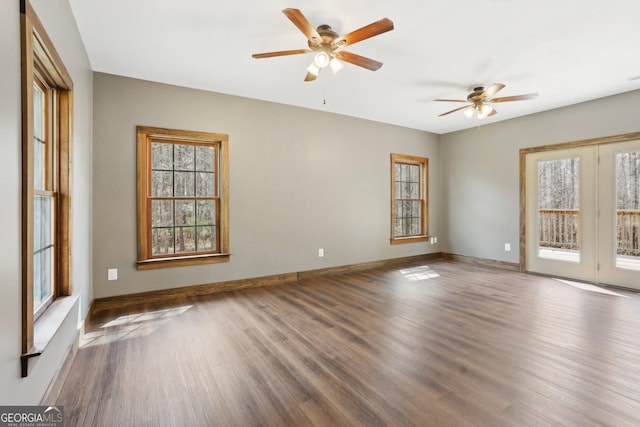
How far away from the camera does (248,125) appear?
14.1 ft

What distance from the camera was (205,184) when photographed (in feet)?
13.4

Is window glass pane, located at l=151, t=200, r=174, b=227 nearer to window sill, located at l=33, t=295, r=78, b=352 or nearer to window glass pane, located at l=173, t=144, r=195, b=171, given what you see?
window glass pane, located at l=173, t=144, r=195, b=171

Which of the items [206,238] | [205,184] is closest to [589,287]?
[206,238]

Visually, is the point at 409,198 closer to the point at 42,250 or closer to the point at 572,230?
the point at 572,230

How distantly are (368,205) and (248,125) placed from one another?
2.53 meters

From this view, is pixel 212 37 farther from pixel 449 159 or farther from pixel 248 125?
pixel 449 159

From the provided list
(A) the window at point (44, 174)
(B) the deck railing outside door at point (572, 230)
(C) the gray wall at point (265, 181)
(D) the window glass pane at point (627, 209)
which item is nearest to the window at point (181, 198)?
(C) the gray wall at point (265, 181)

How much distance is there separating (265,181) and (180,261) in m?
1.58

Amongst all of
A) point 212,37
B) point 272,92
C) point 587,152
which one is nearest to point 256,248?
point 272,92


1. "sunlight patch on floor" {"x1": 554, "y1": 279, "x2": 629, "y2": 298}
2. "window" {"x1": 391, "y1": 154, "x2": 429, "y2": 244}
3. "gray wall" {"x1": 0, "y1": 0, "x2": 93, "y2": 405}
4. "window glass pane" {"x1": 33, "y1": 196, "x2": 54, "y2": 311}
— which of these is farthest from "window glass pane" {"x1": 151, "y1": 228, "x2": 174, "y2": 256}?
"sunlight patch on floor" {"x1": 554, "y1": 279, "x2": 629, "y2": 298}

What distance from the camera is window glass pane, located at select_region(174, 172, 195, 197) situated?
3879 mm

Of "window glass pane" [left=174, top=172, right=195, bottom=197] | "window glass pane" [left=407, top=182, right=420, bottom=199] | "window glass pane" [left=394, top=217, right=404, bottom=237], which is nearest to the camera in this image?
"window glass pane" [left=174, top=172, right=195, bottom=197]

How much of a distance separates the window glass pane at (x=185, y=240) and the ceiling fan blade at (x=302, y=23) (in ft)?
9.20

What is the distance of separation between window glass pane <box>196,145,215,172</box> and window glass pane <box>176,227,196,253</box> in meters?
0.83
